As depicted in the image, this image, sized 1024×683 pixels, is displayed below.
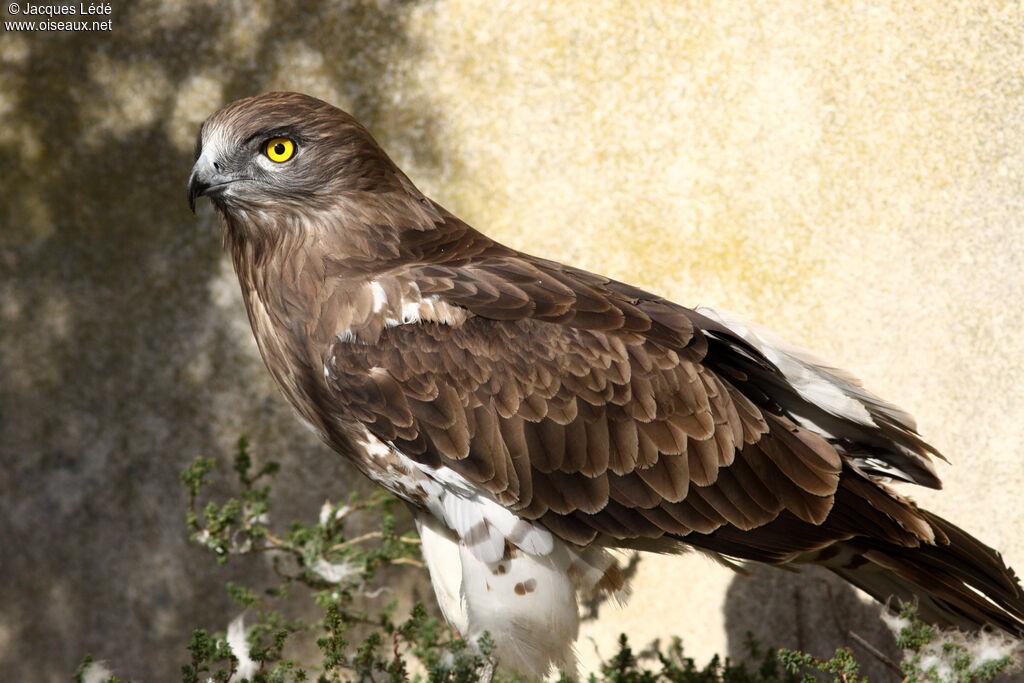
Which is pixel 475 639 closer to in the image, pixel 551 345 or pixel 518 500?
pixel 518 500

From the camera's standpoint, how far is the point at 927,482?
293cm

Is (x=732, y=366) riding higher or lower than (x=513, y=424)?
higher

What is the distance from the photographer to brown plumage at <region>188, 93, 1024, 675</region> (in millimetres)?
2695

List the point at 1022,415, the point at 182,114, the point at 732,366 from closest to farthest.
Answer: the point at 732,366 < the point at 1022,415 < the point at 182,114

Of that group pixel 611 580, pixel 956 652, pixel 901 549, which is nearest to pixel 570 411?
pixel 611 580

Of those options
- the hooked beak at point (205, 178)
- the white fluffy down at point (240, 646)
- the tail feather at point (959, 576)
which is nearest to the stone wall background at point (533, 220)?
the tail feather at point (959, 576)

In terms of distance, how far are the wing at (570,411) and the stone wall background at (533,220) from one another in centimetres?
124

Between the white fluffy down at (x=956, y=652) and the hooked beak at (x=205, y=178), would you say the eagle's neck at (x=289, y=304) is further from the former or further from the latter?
the white fluffy down at (x=956, y=652)

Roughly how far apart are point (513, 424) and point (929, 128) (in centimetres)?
210

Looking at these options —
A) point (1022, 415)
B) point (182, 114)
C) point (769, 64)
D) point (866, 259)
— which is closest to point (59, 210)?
point (182, 114)

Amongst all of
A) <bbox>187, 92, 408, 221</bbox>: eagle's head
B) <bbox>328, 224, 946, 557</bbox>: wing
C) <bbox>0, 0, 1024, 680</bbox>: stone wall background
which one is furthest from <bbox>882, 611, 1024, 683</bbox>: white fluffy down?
<bbox>187, 92, 408, 221</bbox>: eagle's head

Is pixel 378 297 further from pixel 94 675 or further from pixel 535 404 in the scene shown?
pixel 94 675

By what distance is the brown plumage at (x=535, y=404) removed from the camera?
8.84 ft

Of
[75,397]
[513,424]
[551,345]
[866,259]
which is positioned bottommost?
[75,397]
